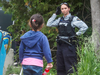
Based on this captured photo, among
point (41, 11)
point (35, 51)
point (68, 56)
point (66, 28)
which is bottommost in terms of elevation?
point (68, 56)

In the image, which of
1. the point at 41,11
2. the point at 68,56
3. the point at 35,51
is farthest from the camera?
the point at 41,11

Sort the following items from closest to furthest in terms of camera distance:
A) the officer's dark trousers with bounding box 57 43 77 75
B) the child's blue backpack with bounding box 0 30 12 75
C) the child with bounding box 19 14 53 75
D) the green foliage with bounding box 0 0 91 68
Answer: the child with bounding box 19 14 53 75, the child's blue backpack with bounding box 0 30 12 75, the officer's dark trousers with bounding box 57 43 77 75, the green foliage with bounding box 0 0 91 68

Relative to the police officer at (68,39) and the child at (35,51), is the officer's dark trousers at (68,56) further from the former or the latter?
the child at (35,51)

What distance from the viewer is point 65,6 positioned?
3852 mm

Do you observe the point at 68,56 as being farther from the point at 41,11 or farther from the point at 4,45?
the point at 41,11

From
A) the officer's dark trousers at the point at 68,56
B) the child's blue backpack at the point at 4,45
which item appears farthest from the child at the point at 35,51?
the officer's dark trousers at the point at 68,56

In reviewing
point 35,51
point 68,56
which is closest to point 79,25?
point 68,56

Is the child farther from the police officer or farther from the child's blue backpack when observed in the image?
the police officer

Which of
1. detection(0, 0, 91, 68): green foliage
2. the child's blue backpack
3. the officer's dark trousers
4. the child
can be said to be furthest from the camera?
detection(0, 0, 91, 68): green foliage

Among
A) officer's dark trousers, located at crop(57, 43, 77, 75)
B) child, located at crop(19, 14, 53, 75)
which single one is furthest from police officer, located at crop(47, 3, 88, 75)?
child, located at crop(19, 14, 53, 75)

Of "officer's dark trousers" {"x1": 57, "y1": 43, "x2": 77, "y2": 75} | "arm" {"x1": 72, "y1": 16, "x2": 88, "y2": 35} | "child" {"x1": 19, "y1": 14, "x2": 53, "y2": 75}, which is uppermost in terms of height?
"arm" {"x1": 72, "y1": 16, "x2": 88, "y2": 35}

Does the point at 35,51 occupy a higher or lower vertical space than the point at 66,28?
lower

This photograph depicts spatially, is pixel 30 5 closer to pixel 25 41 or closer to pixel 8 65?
pixel 8 65

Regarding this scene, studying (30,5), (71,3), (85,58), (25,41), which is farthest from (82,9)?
(25,41)
